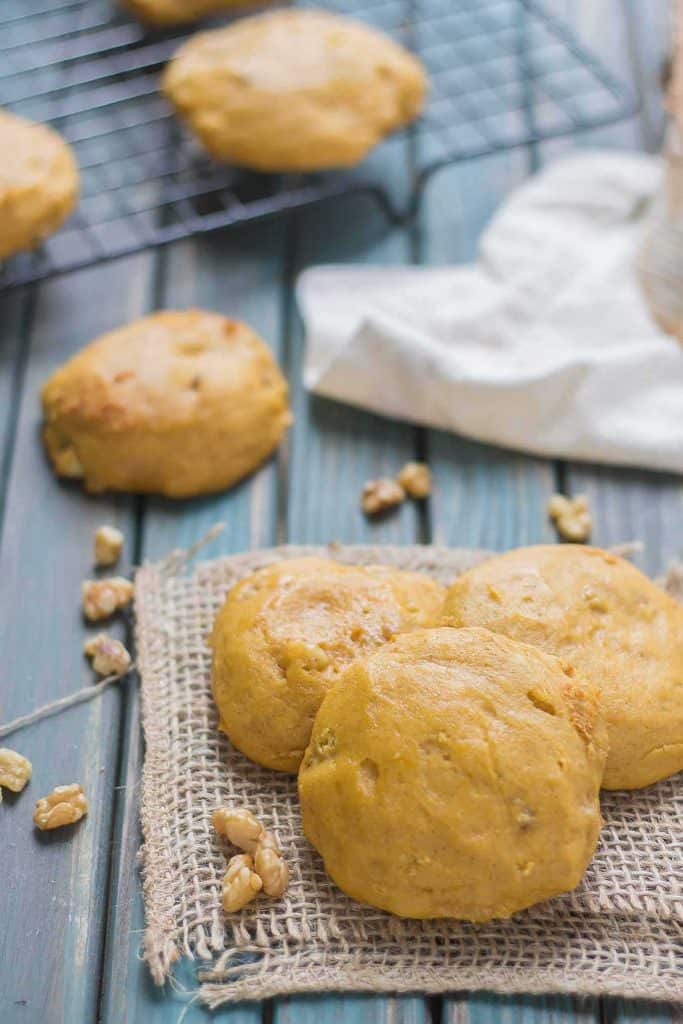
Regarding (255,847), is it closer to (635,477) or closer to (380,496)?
(380,496)

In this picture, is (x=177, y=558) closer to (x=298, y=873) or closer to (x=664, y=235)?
(x=298, y=873)

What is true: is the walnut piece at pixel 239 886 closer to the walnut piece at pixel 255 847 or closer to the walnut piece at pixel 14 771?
the walnut piece at pixel 255 847

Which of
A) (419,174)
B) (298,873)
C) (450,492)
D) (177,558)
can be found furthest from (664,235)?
(298,873)

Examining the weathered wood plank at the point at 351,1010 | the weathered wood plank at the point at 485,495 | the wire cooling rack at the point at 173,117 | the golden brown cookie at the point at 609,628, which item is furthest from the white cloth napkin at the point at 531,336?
the weathered wood plank at the point at 351,1010

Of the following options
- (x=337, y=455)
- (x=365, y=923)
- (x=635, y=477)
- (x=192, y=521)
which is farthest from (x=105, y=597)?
(x=635, y=477)

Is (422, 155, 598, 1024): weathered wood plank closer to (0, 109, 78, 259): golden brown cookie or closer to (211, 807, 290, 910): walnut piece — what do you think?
(211, 807, 290, 910): walnut piece

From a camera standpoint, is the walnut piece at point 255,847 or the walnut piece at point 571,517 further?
the walnut piece at point 571,517

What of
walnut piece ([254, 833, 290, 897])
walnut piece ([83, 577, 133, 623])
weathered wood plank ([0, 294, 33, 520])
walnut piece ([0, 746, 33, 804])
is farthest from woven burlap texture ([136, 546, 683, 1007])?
weathered wood plank ([0, 294, 33, 520])
